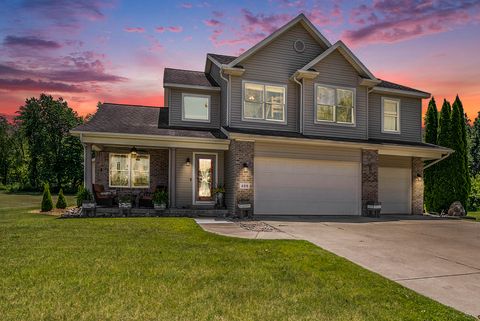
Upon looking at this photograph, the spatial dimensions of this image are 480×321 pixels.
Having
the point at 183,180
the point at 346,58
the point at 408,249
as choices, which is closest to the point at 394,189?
the point at 346,58

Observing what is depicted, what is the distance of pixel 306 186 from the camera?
15531 mm

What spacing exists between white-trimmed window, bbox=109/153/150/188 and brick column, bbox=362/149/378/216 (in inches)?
406

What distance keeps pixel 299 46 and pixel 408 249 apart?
38.0 ft

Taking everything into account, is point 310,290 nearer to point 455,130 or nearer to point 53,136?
point 455,130

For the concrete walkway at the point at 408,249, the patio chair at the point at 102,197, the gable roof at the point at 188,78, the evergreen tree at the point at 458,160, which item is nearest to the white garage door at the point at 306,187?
the concrete walkway at the point at 408,249

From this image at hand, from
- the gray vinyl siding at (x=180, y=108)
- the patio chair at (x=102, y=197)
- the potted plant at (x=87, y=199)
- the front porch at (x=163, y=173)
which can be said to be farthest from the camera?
the gray vinyl siding at (x=180, y=108)

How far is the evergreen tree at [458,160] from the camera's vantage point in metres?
19.4

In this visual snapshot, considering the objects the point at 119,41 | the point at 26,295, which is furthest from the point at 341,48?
the point at 26,295

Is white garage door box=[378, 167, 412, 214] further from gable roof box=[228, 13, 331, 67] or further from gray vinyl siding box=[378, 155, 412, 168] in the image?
gable roof box=[228, 13, 331, 67]

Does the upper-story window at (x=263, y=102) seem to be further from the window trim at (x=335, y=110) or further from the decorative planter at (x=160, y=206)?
the decorative planter at (x=160, y=206)

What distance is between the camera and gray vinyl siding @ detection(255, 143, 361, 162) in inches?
581

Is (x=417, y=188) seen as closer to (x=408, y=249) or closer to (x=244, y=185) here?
(x=244, y=185)

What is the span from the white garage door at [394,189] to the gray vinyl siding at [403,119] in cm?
188

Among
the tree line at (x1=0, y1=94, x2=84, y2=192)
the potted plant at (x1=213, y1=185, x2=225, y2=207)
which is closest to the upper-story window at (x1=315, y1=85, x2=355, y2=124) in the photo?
the potted plant at (x1=213, y1=185, x2=225, y2=207)
